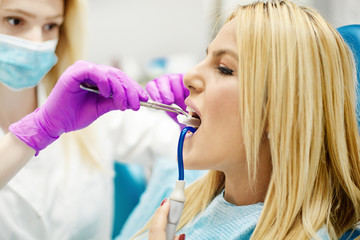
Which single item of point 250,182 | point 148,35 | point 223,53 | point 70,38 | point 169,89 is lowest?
point 148,35

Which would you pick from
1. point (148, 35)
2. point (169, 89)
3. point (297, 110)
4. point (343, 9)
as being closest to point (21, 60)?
point (169, 89)

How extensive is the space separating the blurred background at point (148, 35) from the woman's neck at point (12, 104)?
1.91 meters

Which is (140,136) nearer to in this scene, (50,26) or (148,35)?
(50,26)

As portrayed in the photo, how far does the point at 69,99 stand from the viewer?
1.13 metres

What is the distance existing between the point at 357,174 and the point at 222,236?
0.39 meters

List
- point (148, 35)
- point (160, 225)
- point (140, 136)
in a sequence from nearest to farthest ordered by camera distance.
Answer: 1. point (160, 225)
2. point (140, 136)
3. point (148, 35)

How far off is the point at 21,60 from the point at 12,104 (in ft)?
0.71

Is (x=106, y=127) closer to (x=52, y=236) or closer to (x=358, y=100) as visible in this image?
(x=52, y=236)

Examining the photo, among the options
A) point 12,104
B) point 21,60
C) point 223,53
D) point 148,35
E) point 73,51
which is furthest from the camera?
point 148,35

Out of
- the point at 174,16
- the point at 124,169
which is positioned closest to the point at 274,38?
the point at 124,169

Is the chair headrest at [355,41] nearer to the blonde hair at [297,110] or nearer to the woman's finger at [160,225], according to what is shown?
the blonde hair at [297,110]

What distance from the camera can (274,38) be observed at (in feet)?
3.23

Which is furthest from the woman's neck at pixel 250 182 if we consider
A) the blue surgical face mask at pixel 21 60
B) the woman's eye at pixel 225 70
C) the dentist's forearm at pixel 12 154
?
the blue surgical face mask at pixel 21 60

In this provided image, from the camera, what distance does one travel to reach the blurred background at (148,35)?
344 centimetres
